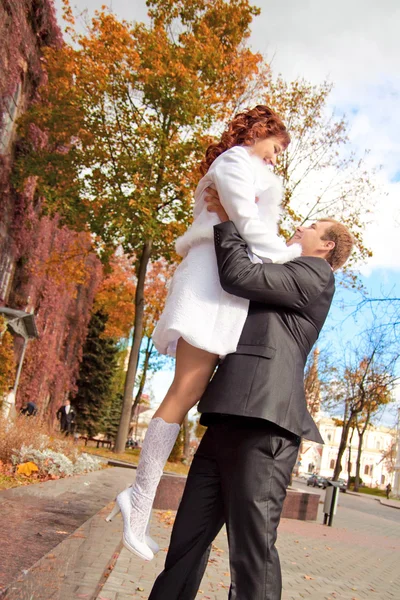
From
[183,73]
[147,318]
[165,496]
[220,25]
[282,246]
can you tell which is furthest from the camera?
[147,318]

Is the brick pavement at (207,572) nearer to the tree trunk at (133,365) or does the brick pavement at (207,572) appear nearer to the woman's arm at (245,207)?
the woman's arm at (245,207)

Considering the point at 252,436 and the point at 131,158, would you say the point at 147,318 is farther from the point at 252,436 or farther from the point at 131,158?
the point at 252,436

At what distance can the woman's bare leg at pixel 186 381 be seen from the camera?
2477mm

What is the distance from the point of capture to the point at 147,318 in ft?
98.6

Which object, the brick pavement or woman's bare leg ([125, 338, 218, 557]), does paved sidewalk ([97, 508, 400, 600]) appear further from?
woman's bare leg ([125, 338, 218, 557])

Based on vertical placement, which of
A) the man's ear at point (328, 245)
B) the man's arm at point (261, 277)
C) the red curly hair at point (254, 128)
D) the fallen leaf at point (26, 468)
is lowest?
the fallen leaf at point (26, 468)

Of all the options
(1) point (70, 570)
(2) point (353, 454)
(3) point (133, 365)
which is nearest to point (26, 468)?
(1) point (70, 570)

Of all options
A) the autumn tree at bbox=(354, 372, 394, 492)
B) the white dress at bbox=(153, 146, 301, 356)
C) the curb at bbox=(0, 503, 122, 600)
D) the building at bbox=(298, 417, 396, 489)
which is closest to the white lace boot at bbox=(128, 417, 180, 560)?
the white dress at bbox=(153, 146, 301, 356)

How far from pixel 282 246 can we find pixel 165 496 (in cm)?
885

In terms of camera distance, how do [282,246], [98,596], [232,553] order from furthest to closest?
[98,596], [282,246], [232,553]

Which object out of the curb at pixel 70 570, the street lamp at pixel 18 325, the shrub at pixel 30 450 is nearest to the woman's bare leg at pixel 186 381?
the curb at pixel 70 570

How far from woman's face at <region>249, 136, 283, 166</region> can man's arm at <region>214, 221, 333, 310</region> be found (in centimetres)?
43

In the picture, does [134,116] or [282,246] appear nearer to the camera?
[282,246]

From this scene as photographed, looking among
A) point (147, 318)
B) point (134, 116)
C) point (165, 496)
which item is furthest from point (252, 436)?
point (147, 318)
